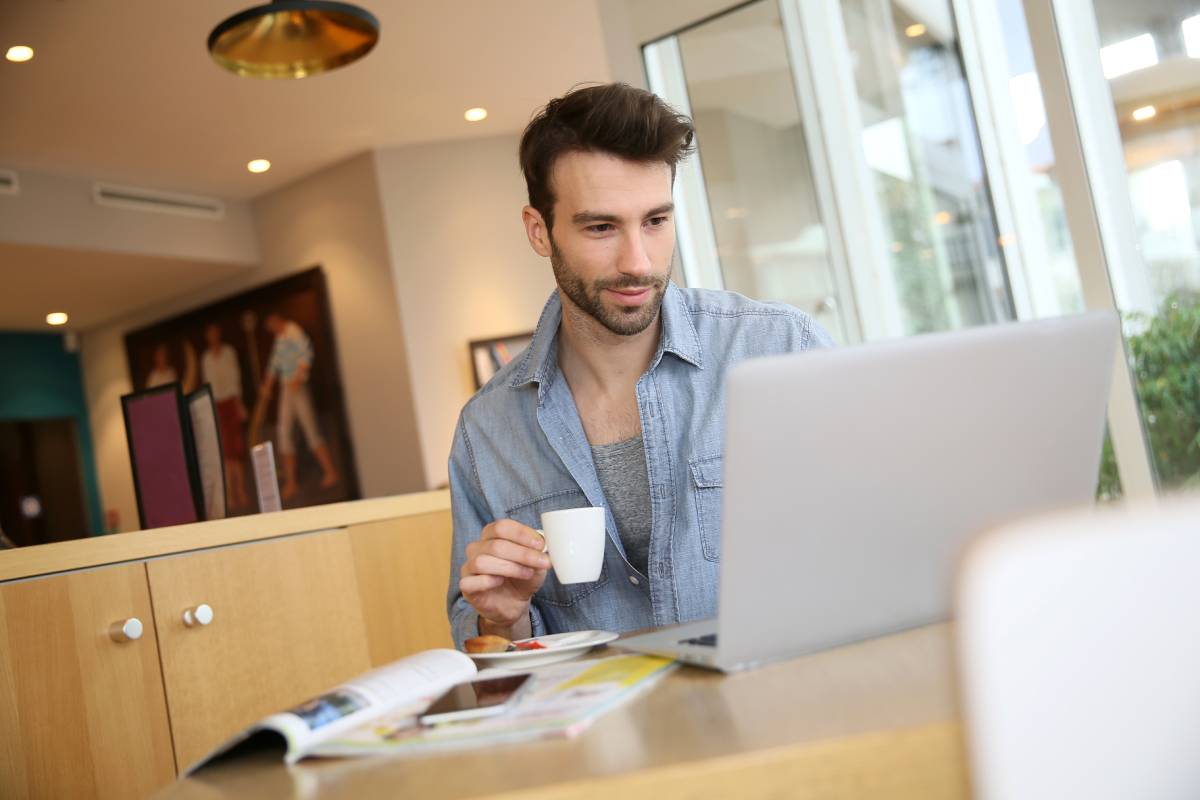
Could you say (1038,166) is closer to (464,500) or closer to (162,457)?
(464,500)

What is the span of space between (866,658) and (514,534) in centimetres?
41

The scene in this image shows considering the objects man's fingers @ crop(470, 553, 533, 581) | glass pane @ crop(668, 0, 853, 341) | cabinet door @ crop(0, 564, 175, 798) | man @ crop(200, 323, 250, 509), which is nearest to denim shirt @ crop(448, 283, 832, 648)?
man's fingers @ crop(470, 553, 533, 581)

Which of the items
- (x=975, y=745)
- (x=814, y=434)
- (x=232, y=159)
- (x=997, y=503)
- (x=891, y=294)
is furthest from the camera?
(x=232, y=159)

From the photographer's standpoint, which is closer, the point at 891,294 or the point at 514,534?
the point at 514,534

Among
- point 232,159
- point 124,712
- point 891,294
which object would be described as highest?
point 232,159

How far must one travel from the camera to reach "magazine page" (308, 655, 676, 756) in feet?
2.34

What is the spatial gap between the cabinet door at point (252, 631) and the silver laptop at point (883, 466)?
3.73 feet

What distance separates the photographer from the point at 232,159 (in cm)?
563

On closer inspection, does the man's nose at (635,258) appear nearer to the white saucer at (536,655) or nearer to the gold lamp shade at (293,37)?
the white saucer at (536,655)

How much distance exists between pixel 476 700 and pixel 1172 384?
2.17 meters

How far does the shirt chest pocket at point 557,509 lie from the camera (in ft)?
4.76

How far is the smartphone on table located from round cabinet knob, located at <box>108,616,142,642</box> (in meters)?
0.98

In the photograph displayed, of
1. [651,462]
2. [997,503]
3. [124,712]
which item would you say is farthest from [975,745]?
[124,712]

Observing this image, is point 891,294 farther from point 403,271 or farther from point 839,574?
point 403,271
